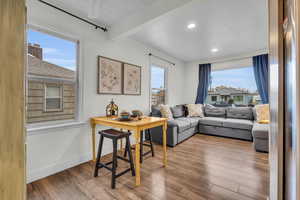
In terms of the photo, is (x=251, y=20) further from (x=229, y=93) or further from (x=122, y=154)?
(x=122, y=154)

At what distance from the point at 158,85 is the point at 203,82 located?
1856mm

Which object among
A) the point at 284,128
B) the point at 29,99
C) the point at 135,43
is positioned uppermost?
the point at 135,43

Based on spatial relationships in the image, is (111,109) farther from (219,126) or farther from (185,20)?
(219,126)

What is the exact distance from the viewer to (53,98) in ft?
6.87

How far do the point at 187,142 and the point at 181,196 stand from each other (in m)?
1.94

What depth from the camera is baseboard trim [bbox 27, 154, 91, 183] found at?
179 cm

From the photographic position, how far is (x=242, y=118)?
160 inches

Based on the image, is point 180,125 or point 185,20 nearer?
point 185,20

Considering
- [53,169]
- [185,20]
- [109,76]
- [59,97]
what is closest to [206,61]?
[185,20]

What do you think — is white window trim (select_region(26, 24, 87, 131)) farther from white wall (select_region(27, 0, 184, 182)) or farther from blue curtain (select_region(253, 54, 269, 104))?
blue curtain (select_region(253, 54, 269, 104))

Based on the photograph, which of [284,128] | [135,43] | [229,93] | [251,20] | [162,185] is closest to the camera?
[284,128]

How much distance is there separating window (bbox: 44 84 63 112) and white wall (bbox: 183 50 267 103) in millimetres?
4325

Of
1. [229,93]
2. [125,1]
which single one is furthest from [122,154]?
[229,93]

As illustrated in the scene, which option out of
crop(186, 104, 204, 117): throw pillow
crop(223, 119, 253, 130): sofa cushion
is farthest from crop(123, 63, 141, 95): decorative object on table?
crop(223, 119, 253, 130): sofa cushion
